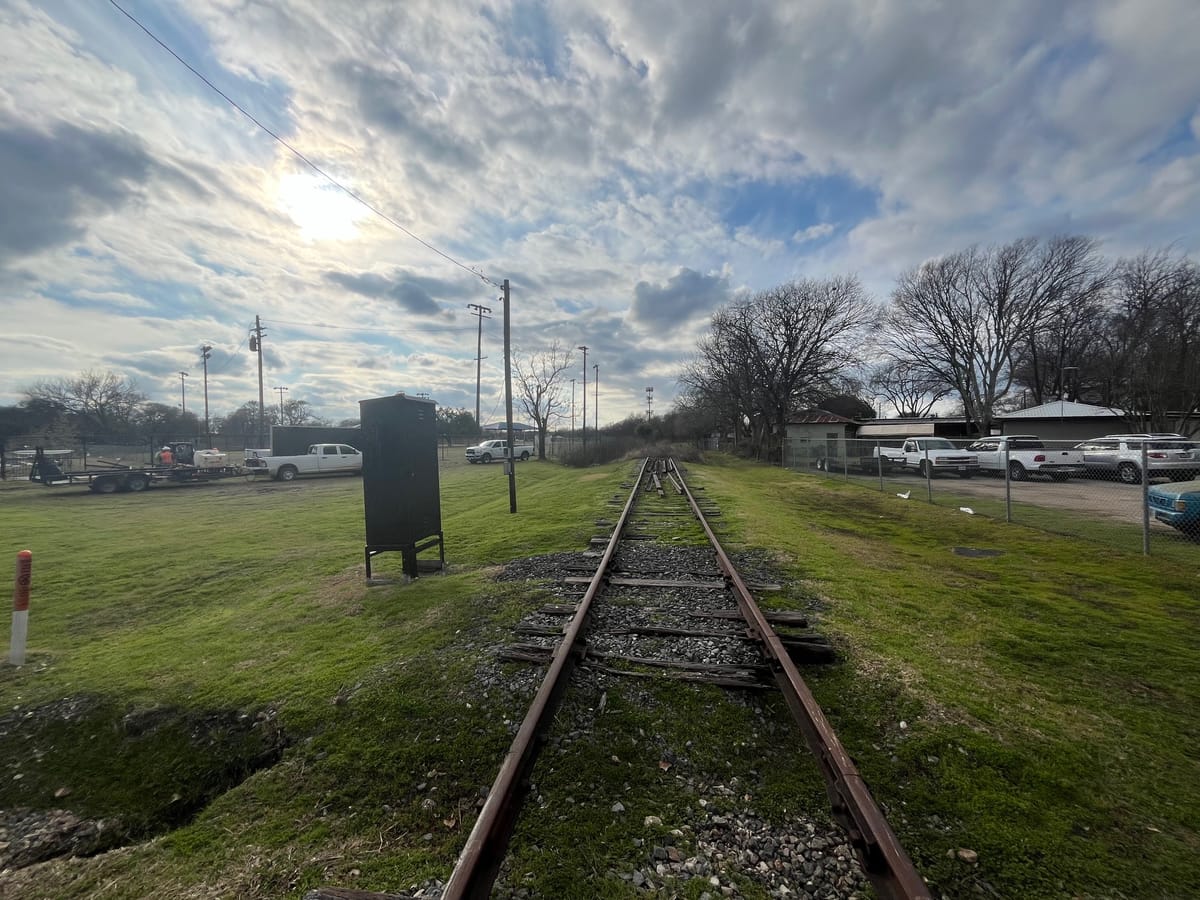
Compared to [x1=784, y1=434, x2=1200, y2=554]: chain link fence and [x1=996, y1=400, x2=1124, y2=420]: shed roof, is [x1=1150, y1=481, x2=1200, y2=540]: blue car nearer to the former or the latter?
[x1=784, y1=434, x2=1200, y2=554]: chain link fence

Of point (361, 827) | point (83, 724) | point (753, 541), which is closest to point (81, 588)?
point (83, 724)

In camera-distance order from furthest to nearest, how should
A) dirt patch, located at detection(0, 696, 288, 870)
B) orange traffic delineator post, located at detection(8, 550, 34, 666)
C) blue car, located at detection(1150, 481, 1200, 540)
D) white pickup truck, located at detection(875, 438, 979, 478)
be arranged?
white pickup truck, located at detection(875, 438, 979, 478) < blue car, located at detection(1150, 481, 1200, 540) < orange traffic delineator post, located at detection(8, 550, 34, 666) < dirt patch, located at detection(0, 696, 288, 870)

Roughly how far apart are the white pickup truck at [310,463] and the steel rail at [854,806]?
82.2ft

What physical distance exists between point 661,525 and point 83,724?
307 inches

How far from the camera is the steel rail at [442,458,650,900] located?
1.92 meters

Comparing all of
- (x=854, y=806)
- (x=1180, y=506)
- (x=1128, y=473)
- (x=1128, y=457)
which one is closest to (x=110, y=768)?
(x=854, y=806)

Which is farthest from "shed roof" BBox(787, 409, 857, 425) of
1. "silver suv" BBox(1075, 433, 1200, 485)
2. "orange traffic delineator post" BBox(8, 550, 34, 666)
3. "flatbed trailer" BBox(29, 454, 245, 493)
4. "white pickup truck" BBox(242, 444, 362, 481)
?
"orange traffic delineator post" BBox(8, 550, 34, 666)

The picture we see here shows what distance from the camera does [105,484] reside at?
20.4 m

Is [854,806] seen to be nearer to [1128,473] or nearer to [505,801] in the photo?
[505,801]

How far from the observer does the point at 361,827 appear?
245 cm

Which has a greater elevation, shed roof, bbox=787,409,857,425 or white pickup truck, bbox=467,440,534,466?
shed roof, bbox=787,409,857,425

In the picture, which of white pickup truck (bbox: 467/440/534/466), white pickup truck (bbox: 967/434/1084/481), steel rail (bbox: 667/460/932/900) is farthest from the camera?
white pickup truck (bbox: 467/440/534/466)

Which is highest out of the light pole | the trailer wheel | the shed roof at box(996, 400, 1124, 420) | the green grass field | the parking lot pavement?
the light pole

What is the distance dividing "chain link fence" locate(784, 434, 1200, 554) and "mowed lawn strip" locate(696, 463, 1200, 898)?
7.32 feet
